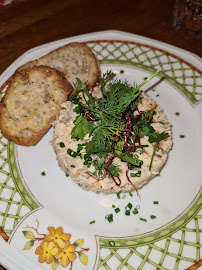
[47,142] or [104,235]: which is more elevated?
[47,142]

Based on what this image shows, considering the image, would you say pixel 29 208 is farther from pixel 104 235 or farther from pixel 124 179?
pixel 124 179

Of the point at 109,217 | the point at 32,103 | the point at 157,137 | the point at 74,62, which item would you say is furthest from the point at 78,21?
the point at 109,217

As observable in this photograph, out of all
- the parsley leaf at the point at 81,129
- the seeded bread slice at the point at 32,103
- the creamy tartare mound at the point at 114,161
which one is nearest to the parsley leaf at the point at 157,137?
the creamy tartare mound at the point at 114,161

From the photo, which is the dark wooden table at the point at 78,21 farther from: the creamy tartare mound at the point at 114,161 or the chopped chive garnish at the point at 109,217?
the chopped chive garnish at the point at 109,217

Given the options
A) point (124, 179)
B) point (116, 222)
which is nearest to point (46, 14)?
point (124, 179)

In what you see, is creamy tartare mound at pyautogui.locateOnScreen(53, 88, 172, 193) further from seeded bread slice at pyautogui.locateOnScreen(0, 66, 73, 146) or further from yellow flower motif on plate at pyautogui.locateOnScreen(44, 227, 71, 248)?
yellow flower motif on plate at pyautogui.locateOnScreen(44, 227, 71, 248)

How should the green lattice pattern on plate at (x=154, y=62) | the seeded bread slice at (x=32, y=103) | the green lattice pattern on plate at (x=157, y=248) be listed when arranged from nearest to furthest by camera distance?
the green lattice pattern on plate at (x=157, y=248) < the seeded bread slice at (x=32, y=103) < the green lattice pattern on plate at (x=154, y=62)
